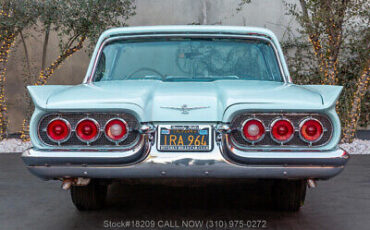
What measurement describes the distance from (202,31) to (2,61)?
7.78 metres

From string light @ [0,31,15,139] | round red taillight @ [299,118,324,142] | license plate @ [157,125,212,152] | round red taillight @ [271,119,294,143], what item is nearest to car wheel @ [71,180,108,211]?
license plate @ [157,125,212,152]

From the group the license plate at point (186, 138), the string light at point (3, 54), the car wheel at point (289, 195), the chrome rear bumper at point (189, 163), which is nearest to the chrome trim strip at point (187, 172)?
the chrome rear bumper at point (189, 163)

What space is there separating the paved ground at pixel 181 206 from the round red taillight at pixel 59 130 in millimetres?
951

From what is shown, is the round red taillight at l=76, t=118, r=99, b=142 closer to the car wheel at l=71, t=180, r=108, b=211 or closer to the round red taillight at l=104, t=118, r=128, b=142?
the round red taillight at l=104, t=118, r=128, b=142

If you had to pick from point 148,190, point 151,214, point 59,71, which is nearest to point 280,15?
point 59,71

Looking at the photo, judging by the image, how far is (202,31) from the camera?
450 cm

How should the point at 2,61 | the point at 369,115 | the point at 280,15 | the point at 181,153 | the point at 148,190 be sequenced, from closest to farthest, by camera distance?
the point at 181,153 → the point at 148,190 → the point at 2,61 → the point at 369,115 → the point at 280,15

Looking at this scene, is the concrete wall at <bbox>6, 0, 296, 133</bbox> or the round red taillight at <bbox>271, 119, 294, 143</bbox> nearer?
the round red taillight at <bbox>271, 119, 294, 143</bbox>

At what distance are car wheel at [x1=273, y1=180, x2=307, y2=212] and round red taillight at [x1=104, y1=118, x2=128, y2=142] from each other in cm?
146

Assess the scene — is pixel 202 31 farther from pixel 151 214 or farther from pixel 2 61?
pixel 2 61

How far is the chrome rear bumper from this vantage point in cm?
329

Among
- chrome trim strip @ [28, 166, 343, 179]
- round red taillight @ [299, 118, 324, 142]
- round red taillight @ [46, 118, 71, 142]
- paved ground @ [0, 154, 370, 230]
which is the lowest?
paved ground @ [0, 154, 370, 230]

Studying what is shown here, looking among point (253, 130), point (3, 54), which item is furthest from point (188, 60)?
point (3, 54)

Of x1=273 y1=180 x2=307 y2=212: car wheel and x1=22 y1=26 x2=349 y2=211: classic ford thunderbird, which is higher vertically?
x1=22 y1=26 x2=349 y2=211: classic ford thunderbird
